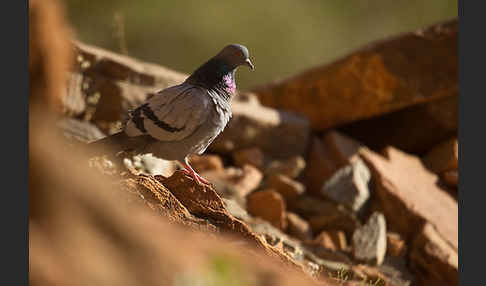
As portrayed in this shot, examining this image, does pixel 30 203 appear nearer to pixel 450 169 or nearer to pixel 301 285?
pixel 301 285

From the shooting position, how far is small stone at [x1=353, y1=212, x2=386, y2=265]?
3.48m

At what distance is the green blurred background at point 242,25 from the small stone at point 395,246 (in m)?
1.76

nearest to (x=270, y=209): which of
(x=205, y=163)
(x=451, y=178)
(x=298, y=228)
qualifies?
(x=298, y=228)

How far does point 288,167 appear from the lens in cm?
481

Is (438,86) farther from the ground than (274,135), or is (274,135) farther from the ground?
(438,86)

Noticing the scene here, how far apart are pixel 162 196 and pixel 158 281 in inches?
35.1

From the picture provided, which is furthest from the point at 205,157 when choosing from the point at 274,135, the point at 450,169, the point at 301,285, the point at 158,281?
the point at 158,281

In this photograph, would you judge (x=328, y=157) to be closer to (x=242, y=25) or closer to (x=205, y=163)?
(x=205, y=163)

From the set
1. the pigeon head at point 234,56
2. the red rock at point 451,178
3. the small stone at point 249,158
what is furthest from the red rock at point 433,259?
the pigeon head at point 234,56

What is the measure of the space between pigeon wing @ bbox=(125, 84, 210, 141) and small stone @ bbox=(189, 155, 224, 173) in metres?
2.03

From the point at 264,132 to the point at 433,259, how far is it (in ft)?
7.07

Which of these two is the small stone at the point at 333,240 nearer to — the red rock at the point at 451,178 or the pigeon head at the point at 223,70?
the red rock at the point at 451,178

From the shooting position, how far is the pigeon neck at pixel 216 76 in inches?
98.0

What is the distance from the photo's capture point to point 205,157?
4.65m
